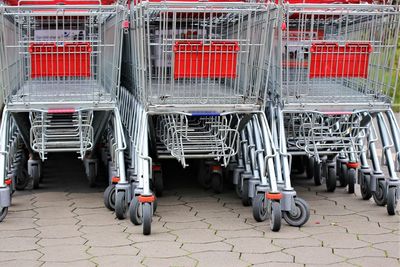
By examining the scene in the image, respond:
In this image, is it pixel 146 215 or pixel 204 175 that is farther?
pixel 204 175

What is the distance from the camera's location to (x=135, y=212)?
518 centimetres

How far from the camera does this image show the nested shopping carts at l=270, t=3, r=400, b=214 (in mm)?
5344

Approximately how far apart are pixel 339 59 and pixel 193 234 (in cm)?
176

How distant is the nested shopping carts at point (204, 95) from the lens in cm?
513

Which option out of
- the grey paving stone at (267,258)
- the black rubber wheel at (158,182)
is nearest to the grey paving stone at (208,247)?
the grey paving stone at (267,258)

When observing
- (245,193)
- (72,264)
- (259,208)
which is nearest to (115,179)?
(245,193)

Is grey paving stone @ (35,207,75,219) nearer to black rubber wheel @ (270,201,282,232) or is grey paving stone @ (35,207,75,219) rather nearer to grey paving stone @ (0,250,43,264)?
grey paving stone @ (0,250,43,264)

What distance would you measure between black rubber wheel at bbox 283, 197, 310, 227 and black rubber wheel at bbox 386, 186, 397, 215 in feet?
2.40

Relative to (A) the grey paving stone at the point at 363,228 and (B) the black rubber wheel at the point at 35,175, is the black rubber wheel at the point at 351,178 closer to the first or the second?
(A) the grey paving stone at the point at 363,228

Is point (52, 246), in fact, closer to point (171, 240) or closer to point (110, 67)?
point (171, 240)

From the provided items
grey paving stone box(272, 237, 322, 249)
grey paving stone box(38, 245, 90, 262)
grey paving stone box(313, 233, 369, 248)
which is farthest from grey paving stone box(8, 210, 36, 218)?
grey paving stone box(313, 233, 369, 248)

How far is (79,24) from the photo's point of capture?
6.52 m

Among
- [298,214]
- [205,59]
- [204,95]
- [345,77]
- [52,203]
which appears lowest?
[52,203]

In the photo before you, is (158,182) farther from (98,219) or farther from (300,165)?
(300,165)
